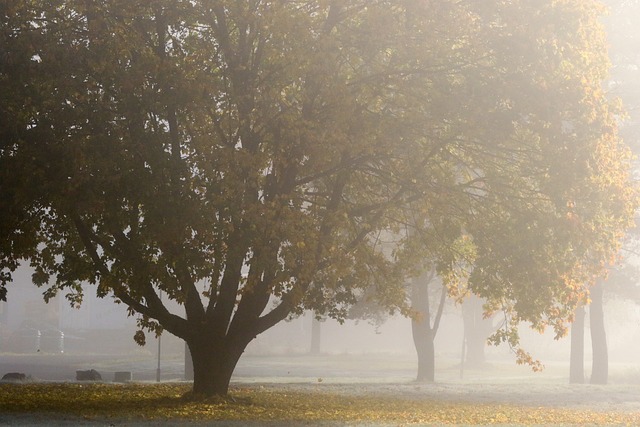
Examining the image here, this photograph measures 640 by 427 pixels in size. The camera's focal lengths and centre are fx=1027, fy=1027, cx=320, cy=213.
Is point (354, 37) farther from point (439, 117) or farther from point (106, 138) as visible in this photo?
point (106, 138)

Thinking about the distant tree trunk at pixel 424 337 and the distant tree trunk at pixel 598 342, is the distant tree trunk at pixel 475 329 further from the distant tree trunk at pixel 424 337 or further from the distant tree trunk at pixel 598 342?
the distant tree trunk at pixel 424 337

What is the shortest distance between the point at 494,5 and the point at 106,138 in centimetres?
822

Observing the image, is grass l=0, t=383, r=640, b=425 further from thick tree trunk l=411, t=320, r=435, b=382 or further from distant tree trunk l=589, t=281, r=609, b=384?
distant tree trunk l=589, t=281, r=609, b=384

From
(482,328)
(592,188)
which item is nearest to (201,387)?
(592,188)

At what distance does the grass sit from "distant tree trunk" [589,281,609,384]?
769 inches

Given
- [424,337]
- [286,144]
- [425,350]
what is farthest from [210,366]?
[425,350]

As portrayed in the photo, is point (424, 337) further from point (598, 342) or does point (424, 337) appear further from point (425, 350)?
point (598, 342)

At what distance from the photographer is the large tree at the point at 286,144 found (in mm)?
18562

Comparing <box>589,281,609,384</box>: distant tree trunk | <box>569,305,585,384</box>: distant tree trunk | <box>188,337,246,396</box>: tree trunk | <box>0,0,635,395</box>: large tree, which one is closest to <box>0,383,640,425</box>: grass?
<box>188,337,246,396</box>: tree trunk

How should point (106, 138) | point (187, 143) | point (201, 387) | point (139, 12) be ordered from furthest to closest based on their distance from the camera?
point (201, 387) → point (187, 143) → point (139, 12) → point (106, 138)

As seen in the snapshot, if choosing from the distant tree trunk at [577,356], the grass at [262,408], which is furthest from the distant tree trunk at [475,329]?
the grass at [262,408]

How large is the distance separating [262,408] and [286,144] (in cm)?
558

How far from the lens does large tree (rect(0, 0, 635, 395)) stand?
18.6 m

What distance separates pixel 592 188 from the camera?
69.1ft
